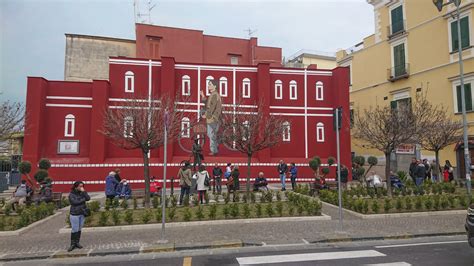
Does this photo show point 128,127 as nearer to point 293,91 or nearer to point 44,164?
point 44,164

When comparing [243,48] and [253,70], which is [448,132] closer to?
[253,70]

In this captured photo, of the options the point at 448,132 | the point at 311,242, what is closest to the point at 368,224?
the point at 311,242

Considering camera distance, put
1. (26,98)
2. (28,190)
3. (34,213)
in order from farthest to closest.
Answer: (26,98) → (28,190) → (34,213)

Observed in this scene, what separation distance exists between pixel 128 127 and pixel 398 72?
25522 mm

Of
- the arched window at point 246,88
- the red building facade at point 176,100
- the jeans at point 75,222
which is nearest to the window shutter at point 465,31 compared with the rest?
the red building facade at point 176,100

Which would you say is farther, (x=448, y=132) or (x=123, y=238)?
(x=448, y=132)

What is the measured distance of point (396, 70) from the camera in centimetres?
3169

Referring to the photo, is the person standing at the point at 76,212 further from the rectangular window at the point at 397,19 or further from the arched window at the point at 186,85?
the rectangular window at the point at 397,19

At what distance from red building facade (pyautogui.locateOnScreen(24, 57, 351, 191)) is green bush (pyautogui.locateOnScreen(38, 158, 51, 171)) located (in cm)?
136

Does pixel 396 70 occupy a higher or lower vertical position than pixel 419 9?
lower

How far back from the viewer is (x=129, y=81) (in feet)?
89.7

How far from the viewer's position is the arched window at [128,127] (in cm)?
1500

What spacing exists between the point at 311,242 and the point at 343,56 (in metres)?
34.6

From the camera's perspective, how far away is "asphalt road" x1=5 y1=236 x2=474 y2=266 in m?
7.21
